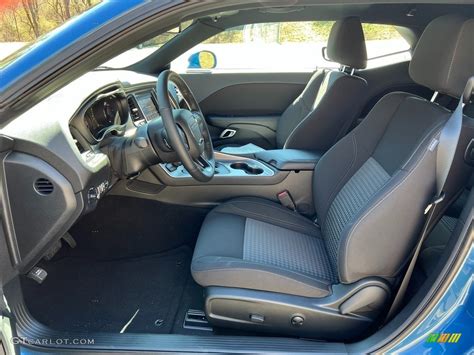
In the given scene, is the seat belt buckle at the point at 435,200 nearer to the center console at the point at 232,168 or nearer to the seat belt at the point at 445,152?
the seat belt at the point at 445,152

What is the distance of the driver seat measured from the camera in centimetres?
132

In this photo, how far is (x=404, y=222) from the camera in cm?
132

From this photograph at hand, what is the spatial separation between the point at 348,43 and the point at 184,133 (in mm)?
1453

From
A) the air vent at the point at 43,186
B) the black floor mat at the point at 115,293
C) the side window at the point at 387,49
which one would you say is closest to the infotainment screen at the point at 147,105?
the black floor mat at the point at 115,293

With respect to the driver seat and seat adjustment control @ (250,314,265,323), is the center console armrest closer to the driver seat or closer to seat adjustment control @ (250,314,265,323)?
the driver seat

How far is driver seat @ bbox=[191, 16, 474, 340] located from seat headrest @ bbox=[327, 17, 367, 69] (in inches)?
40.9

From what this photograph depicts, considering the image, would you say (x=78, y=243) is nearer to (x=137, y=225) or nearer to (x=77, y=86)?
(x=137, y=225)

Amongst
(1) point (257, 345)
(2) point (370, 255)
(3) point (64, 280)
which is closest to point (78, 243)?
(3) point (64, 280)

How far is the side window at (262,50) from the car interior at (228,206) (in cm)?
38

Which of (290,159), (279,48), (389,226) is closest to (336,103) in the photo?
(290,159)

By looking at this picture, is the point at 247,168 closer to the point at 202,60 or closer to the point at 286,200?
the point at 286,200

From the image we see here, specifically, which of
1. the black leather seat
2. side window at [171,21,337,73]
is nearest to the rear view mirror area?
side window at [171,21,337,73]

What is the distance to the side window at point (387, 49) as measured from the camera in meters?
3.23

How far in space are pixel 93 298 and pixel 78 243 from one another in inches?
11.4
